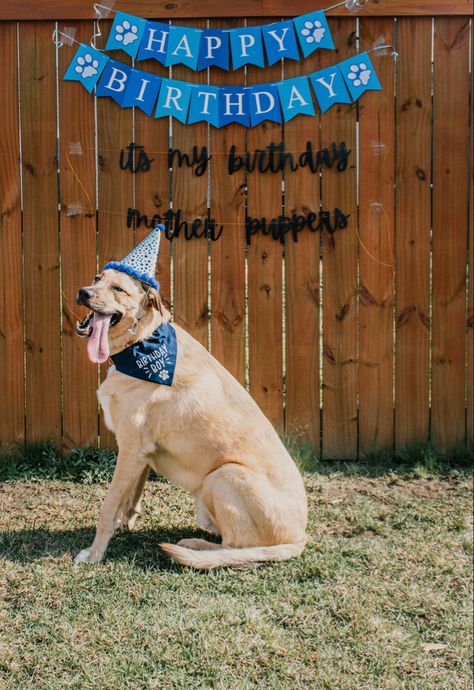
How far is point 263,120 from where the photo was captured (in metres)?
4.40

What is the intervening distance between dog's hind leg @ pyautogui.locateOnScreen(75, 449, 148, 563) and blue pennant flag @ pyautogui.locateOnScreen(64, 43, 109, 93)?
8.01 feet

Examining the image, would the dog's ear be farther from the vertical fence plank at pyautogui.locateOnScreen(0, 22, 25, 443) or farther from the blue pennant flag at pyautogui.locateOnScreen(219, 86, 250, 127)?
the blue pennant flag at pyautogui.locateOnScreen(219, 86, 250, 127)

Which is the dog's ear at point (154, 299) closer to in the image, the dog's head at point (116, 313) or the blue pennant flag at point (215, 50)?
the dog's head at point (116, 313)

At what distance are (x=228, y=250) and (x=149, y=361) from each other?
139cm

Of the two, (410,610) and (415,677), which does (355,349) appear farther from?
(415,677)

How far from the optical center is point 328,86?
439 centimetres

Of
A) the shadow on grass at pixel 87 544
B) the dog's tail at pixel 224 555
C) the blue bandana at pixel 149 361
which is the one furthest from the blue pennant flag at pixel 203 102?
the dog's tail at pixel 224 555

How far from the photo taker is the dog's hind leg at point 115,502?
329cm

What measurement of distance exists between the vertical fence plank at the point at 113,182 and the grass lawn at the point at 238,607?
5.40ft

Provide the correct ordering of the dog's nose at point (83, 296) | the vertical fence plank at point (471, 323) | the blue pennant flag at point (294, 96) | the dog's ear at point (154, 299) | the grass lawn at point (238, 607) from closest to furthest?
the grass lawn at point (238, 607) → the dog's nose at point (83, 296) → the dog's ear at point (154, 299) → the blue pennant flag at point (294, 96) → the vertical fence plank at point (471, 323)

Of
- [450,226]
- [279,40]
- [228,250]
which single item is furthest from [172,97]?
[450,226]

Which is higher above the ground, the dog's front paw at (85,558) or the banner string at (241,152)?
the banner string at (241,152)

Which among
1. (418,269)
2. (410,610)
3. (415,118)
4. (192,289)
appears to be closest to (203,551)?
(410,610)

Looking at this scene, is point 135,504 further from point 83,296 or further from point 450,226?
point 450,226
